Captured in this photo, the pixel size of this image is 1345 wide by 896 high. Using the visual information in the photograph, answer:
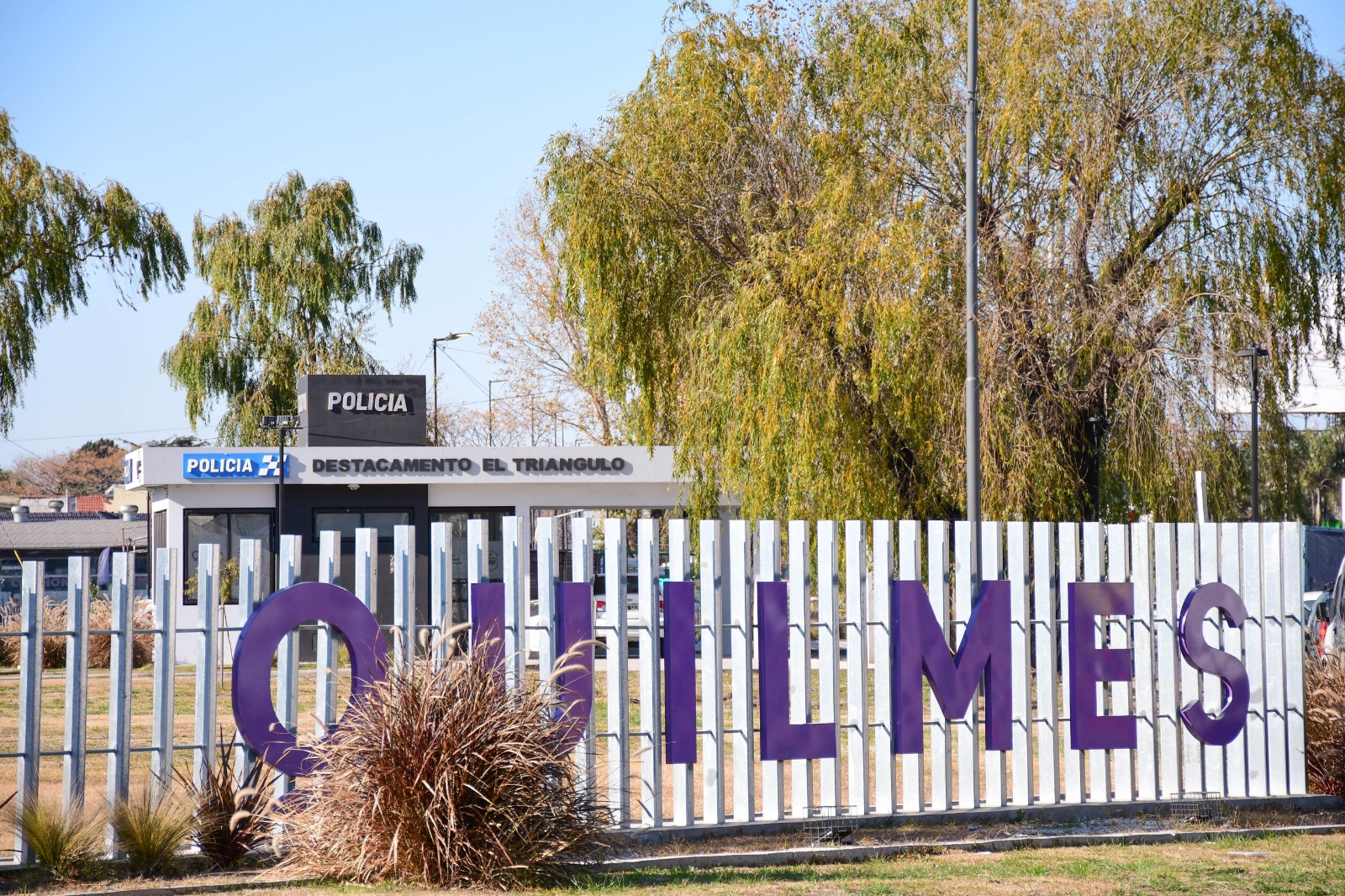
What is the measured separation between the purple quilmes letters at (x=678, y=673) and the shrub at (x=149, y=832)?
3073 millimetres

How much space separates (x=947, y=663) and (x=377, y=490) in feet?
60.4

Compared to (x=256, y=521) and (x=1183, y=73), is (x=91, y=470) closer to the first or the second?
(x=256, y=521)

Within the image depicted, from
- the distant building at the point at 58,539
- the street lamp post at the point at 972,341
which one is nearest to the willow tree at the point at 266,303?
the distant building at the point at 58,539

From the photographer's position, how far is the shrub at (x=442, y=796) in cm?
725

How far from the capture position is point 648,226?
20.4m

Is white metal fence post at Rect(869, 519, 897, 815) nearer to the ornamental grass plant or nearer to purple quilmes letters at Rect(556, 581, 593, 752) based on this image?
purple quilmes letters at Rect(556, 581, 593, 752)

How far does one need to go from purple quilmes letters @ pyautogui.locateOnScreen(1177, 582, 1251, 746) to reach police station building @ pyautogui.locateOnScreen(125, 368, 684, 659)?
15.1 meters

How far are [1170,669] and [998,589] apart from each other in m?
1.67

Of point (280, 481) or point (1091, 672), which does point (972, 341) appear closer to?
point (1091, 672)

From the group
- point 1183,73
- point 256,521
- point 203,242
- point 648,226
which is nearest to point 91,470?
point 203,242

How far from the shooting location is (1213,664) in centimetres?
1027

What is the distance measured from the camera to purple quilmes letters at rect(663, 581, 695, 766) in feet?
29.4

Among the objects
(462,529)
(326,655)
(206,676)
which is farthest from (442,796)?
(462,529)

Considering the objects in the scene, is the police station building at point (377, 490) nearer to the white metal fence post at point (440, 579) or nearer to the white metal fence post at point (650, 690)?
the white metal fence post at point (650, 690)
